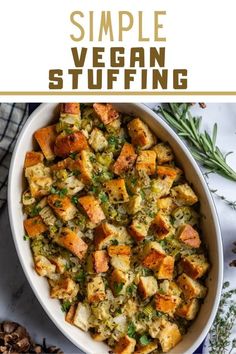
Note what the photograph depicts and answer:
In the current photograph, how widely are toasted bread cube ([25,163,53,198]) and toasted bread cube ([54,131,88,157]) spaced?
0.33 ft

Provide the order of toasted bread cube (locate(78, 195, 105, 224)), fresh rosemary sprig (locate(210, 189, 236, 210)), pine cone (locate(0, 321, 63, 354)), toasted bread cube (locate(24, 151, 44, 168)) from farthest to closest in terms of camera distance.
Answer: fresh rosemary sprig (locate(210, 189, 236, 210))
pine cone (locate(0, 321, 63, 354))
toasted bread cube (locate(24, 151, 44, 168))
toasted bread cube (locate(78, 195, 105, 224))

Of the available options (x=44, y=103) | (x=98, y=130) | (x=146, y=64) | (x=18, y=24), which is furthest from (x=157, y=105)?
(x=18, y=24)

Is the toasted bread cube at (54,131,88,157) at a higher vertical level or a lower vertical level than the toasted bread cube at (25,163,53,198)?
higher

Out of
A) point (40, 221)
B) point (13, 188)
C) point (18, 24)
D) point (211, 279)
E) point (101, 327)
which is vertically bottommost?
point (101, 327)

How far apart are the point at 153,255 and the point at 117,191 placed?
0.30 meters

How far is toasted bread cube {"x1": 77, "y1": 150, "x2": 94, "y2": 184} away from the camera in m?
2.25

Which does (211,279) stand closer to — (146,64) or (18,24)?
(146,64)

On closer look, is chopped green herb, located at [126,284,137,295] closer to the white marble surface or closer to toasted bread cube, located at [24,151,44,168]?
the white marble surface

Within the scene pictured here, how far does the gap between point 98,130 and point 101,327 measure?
0.84m

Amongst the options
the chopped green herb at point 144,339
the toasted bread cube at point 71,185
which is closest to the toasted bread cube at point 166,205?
the toasted bread cube at point 71,185

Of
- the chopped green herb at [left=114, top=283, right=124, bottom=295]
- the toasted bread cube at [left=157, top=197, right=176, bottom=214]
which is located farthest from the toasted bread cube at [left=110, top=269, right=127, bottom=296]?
the toasted bread cube at [left=157, top=197, right=176, bottom=214]

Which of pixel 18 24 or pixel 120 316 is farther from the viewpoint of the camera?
pixel 18 24

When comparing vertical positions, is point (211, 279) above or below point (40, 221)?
below

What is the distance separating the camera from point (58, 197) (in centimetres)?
228
